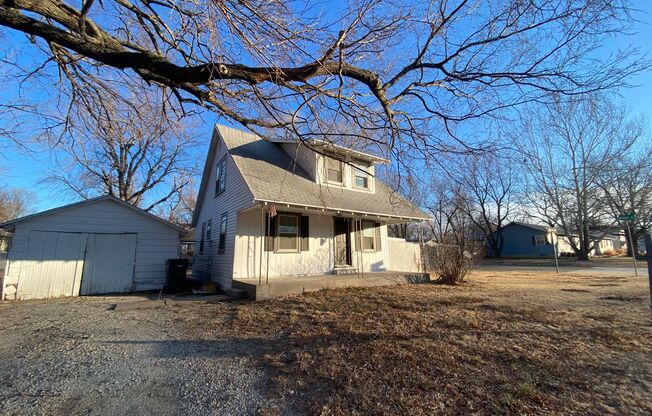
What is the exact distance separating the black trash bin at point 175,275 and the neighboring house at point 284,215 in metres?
1.16

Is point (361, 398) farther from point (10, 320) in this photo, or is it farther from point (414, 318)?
point (10, 320)

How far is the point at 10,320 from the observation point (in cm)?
666

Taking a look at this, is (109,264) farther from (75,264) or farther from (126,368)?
(126,368)

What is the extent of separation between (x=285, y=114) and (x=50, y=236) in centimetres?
1020

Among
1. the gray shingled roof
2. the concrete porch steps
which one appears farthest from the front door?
the gray shingled roof

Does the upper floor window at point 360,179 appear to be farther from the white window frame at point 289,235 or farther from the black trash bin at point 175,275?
the black trash bin at point 175,275

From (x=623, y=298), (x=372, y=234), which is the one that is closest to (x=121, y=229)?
(x=372, y=234)

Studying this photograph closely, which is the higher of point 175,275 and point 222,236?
point 222,236

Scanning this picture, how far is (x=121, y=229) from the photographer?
36.4 ft

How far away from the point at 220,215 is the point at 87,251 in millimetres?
4358

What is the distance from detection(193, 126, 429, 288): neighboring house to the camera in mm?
10109

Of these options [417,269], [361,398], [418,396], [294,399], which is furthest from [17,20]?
[417,269]

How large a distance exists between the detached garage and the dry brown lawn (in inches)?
247

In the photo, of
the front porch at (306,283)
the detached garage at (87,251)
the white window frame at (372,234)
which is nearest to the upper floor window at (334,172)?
the white window frame at (372,234)
